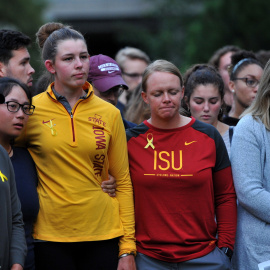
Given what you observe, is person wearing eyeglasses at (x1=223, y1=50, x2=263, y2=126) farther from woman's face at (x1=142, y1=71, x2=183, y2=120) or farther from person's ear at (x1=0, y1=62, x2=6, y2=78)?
person's ear at (x1=0, y1=62, x2=6, y2=78)

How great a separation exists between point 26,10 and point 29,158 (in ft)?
69.6

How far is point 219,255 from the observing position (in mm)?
4250

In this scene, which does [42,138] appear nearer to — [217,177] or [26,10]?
[217,177]

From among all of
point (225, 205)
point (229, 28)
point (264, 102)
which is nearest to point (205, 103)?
point (264, 102)

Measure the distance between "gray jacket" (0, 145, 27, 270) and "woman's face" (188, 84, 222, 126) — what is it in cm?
220

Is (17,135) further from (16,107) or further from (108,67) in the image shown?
(108,67)

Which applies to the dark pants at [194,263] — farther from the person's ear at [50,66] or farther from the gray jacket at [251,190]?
the person's ear at [50,66]

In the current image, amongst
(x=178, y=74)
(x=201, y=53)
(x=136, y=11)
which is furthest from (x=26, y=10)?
(x=178, y=74)

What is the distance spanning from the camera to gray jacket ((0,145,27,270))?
11.6ft

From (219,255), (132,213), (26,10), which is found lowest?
(219,255)

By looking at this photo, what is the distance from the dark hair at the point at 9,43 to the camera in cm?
489

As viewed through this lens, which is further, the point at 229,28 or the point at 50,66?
the point at 229,28

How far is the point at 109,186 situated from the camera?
14.0 feet

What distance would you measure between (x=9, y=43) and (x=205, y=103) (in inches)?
71.2
